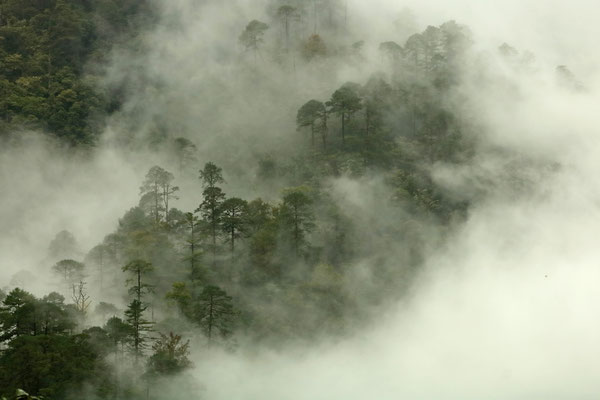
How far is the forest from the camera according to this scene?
61544 millimetres

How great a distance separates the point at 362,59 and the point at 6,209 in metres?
73.7

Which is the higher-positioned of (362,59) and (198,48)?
(198,48)

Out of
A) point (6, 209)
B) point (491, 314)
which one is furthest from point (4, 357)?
point (491, 314)

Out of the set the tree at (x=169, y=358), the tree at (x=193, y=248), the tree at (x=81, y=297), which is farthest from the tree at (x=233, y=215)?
the tree at (x=81, y=297)

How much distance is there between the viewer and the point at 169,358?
2271 inches

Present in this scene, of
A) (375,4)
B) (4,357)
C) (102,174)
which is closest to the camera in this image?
(4,357)

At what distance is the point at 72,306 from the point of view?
63000 mm

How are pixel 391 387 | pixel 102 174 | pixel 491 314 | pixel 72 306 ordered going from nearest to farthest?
pixel 72 306 < pixel 391 387 < pixel 491 314 < pixel 102 174

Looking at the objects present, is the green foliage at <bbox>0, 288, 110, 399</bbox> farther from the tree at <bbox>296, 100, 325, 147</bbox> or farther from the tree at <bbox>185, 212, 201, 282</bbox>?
the tree at <bbox>296, 100, 325, 147</bbox>

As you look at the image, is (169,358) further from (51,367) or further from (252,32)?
(252,32)

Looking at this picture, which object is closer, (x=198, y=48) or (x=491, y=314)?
(x=491, y=314)

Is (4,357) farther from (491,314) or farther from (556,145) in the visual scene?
(556,145)

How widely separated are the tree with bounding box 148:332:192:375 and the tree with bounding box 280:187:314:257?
21638 mm

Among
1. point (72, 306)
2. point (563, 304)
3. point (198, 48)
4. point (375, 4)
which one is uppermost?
point (375, 4)
